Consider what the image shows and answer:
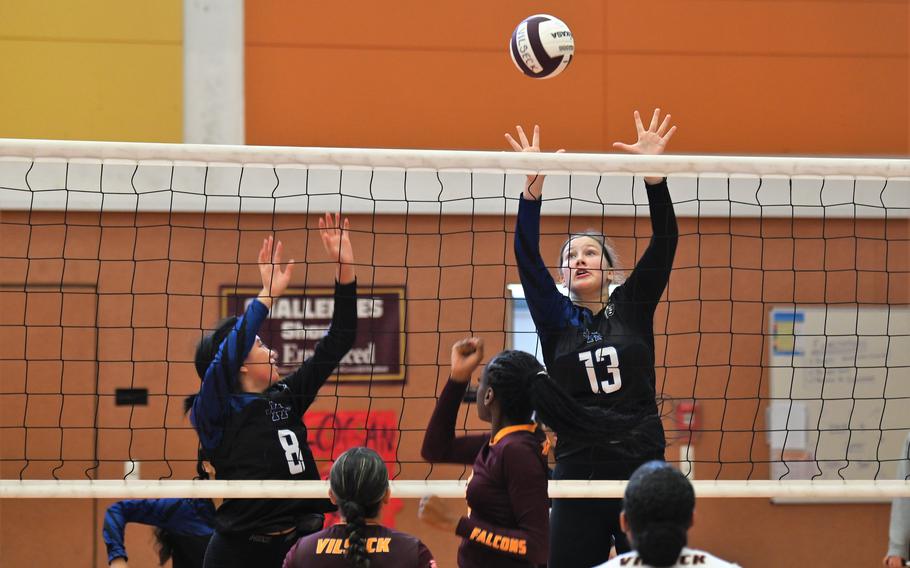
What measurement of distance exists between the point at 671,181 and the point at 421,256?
6.25ft

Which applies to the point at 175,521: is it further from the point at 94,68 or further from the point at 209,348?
the point at 94,68

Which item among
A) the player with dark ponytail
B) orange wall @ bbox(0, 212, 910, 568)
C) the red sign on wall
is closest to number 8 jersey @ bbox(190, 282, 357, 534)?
the player with dark ponytail

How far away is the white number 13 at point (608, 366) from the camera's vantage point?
3.80 m

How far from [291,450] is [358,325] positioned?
10.5 ft

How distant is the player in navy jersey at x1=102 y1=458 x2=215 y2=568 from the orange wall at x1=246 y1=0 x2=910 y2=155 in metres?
3.40

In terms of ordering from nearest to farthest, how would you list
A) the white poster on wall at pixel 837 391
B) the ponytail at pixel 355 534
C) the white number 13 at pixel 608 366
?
the ponytail at pixel 355 534, the white number 13 at pixel 608 366, the white poster on wall at pixel 837 391

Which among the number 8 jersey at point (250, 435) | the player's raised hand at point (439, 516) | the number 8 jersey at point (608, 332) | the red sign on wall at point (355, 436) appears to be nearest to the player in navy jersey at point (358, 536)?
the player's raised hand at point (439, 516)

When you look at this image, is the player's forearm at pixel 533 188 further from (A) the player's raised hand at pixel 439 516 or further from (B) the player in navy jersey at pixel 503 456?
(A) the player's raised hand at pixel 439 516

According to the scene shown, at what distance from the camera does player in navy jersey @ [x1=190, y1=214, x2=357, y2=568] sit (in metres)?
3.93

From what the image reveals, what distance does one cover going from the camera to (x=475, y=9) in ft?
24.6

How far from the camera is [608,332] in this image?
3.92 metres

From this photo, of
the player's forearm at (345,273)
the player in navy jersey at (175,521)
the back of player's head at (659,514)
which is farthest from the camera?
the player in navy jersey at (175,521)

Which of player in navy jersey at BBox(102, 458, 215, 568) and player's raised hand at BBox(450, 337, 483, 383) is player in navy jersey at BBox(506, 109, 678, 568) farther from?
player in navy jersey at BBox(102, 458, 215, 568)

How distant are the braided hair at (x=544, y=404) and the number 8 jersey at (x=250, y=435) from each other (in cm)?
102
